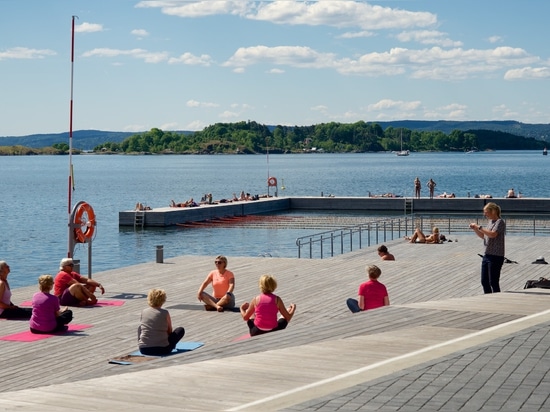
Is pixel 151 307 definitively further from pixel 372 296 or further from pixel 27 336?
pixel 372 296

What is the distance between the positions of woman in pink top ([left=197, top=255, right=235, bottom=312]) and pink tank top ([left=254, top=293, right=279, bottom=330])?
3.42 meters

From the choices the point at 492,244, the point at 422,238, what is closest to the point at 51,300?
the point at 492,244

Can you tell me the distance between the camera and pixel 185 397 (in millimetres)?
8586

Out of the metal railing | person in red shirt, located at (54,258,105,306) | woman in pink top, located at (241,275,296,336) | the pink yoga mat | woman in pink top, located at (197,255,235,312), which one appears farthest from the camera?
the metal railing

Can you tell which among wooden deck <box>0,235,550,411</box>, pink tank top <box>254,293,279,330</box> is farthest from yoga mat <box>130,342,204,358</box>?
pink tank top <box>254,293,279,330</box>

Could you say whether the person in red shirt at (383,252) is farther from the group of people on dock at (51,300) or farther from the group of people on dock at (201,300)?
the group of people on dock at (51,300)

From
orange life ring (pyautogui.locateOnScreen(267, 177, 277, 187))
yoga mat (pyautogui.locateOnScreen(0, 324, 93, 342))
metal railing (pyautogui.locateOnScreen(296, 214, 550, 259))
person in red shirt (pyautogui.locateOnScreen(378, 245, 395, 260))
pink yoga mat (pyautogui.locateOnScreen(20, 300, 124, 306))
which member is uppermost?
orange life ring (pyautogui.locateOnScreen(267, 177, 277, 187))

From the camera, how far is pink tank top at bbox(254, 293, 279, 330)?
13.0 metres

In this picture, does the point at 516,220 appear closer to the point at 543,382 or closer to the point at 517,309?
the point at 517,309

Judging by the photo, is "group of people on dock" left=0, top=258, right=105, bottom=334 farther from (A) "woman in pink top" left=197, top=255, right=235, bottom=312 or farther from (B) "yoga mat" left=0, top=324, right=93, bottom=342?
(A) "woman in pink top" left=197, top=255, right=235, bottom=312

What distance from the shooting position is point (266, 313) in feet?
42.6

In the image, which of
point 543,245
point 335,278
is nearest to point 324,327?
point 335,278

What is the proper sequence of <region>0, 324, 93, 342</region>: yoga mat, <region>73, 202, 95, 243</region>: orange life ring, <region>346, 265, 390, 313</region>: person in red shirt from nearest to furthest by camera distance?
<region>0, 324, 93, 342</region>: yoga mat, <region>346, 265, 390, 313</region>: person in red shirt, <region>73, 202, 95, 243</region>: orange life ring

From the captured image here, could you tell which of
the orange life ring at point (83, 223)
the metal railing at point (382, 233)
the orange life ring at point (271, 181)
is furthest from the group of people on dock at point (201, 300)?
the orange life ring at point (271, 181)
